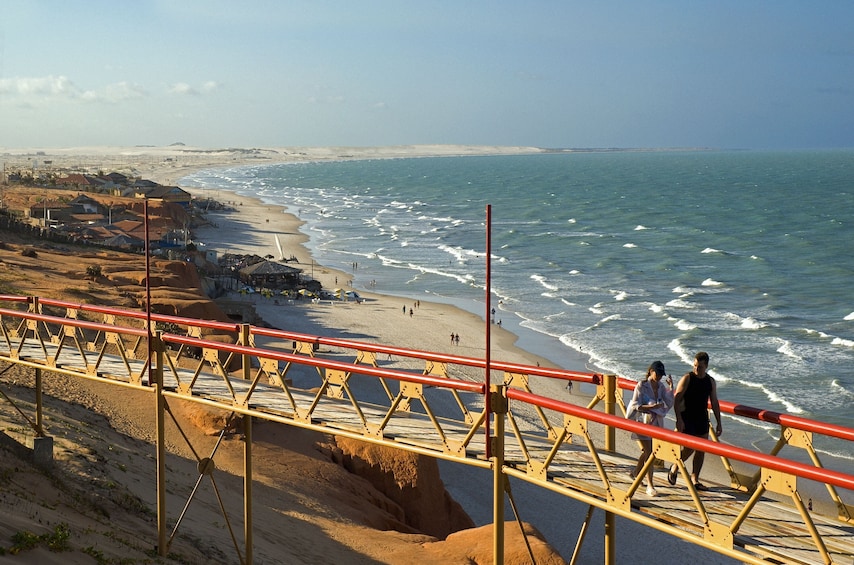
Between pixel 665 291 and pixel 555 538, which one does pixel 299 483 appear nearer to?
pixel 555 538

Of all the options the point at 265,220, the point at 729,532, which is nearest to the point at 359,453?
the point at 729,532

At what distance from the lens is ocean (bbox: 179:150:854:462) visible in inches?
1355

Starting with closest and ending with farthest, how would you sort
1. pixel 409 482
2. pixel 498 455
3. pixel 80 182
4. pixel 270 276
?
pixel 498 455 → pixel 409 482 → pixel 270 276 → pixel 80 182

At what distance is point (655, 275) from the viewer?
57.2 m

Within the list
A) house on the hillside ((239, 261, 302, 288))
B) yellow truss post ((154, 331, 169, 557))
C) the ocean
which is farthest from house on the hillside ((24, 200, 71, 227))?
yellow truss post ((154, 331, 169, 557))

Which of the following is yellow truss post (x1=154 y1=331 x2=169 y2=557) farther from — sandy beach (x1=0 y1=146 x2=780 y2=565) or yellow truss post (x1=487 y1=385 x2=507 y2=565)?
yellow truss post (x1=487 y1=385 x2=507 y2=565)

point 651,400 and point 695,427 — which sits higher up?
point 651,400

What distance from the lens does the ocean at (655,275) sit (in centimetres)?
3441

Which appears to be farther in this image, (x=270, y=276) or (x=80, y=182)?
(x=80, y=182)

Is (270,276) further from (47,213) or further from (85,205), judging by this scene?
(85,205)

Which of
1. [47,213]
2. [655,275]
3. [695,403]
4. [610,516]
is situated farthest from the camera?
[47,213]

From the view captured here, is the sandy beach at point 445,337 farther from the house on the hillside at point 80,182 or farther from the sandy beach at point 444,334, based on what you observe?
the house on the hillside at point 80,182

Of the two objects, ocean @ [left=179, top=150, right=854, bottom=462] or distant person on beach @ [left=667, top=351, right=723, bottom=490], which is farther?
ocean @ [left=179, top=150, right=854, bottom=462]

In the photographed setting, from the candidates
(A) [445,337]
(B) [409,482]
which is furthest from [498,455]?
(A) [445,337]
